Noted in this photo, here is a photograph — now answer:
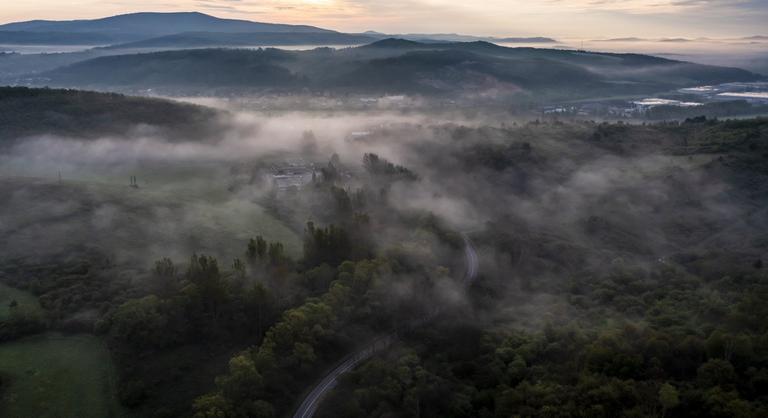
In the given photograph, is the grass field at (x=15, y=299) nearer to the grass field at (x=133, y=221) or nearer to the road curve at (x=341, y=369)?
the grass field at (x=133, y=221)

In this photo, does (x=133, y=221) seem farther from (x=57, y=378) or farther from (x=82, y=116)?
(x=82, y=116)

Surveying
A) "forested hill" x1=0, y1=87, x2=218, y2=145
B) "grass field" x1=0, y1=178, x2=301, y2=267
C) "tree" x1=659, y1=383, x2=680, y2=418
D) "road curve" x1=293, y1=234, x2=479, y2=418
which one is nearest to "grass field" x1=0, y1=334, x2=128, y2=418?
"road curve" x1=293, y1=234, x2=479, y2=418

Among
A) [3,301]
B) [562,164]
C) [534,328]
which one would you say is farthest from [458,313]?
[562,164]

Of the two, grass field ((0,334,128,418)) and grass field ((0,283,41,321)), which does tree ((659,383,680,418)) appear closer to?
grass field ((0,334,128,418))

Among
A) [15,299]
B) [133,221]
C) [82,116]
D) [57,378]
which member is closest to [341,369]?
[57,378]

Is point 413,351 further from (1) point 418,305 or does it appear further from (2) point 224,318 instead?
(2) point 224,318
